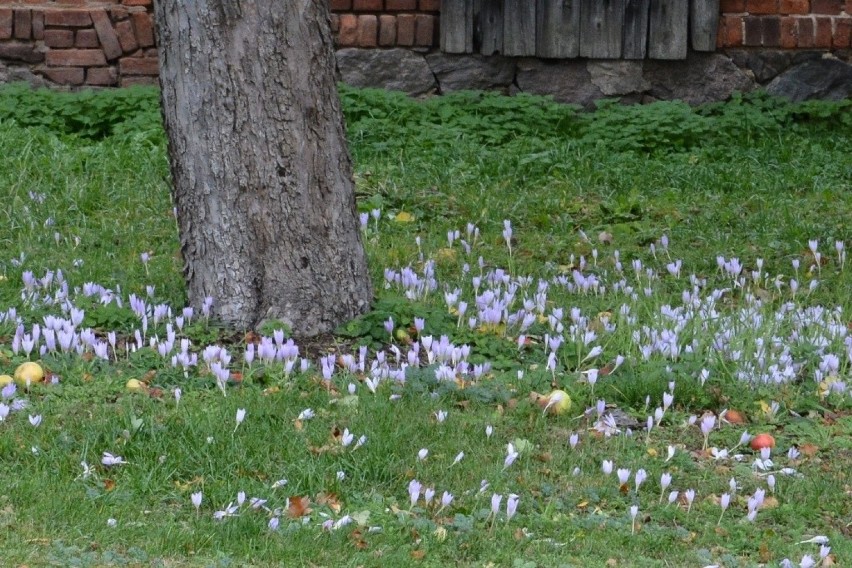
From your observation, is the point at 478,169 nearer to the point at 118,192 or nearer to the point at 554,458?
the point at 118,192

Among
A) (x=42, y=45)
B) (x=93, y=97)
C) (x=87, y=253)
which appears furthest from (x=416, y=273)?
(x=42, y=45)

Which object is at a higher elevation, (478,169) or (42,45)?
(42,45)

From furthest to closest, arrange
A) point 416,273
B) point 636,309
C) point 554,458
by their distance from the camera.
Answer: point 416,273 → point 636,309 → point 554,458

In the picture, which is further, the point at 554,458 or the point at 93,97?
the point at 93,97

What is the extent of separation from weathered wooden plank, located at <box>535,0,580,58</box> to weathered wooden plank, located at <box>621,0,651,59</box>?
422mm

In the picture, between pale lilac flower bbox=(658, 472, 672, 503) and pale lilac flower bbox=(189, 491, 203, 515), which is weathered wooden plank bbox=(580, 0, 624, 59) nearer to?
pale lilac flower bbox=(658, 472, 672, 503)

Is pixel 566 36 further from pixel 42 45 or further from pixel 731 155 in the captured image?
pixel 42 45

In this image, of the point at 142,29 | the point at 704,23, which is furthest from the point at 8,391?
the point at 704,23

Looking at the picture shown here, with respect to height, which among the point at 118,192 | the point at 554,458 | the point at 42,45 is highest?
the point at 42,45

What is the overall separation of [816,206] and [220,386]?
16.9 feet

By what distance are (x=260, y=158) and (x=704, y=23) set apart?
6.92 metres

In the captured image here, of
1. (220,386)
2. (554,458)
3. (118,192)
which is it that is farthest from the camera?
(118,192)

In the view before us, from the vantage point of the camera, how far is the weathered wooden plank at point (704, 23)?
37.2ft

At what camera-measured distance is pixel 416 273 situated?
684 cm
